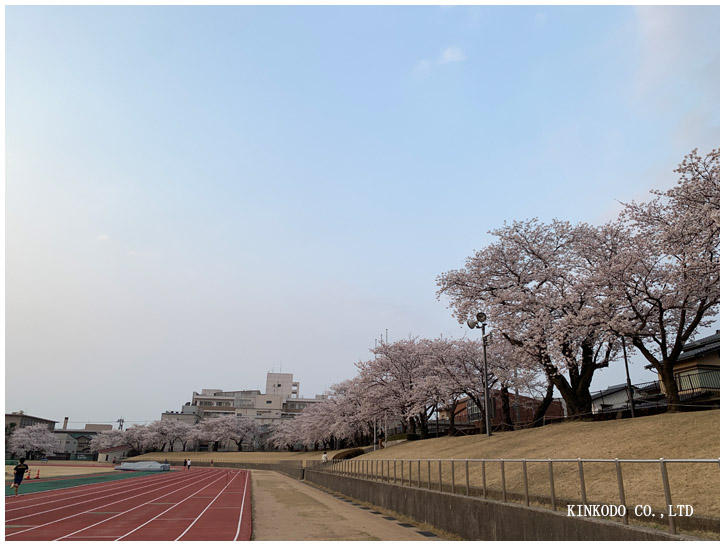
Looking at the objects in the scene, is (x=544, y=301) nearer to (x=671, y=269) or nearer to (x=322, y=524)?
(x=671, y=269)

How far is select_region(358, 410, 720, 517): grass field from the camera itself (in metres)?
7.68

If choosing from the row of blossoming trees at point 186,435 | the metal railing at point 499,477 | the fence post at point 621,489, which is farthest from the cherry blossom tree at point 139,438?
the fence post at point 621,489

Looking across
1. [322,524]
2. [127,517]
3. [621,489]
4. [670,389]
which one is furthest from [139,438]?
[621,489]

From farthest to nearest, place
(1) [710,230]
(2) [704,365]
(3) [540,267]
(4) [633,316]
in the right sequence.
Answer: (2) [704,365]
(3) [540,267]
(4) [633,316]
(1) [710,230]

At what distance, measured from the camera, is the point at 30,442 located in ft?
397

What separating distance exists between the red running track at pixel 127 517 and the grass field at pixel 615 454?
786cm

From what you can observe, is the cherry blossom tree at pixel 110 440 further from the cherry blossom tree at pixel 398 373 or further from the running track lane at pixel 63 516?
the running track lane at pixel 63 516

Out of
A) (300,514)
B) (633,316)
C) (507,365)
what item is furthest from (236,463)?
(633,316)

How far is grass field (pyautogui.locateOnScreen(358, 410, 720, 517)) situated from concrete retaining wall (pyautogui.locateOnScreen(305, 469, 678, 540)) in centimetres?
52

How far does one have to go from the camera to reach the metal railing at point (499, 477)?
796cm

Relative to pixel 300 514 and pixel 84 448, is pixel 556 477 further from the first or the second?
pixel 84 448

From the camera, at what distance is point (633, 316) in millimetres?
25109

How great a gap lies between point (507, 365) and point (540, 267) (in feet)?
45.2

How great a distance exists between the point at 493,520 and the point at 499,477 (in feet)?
3.40
